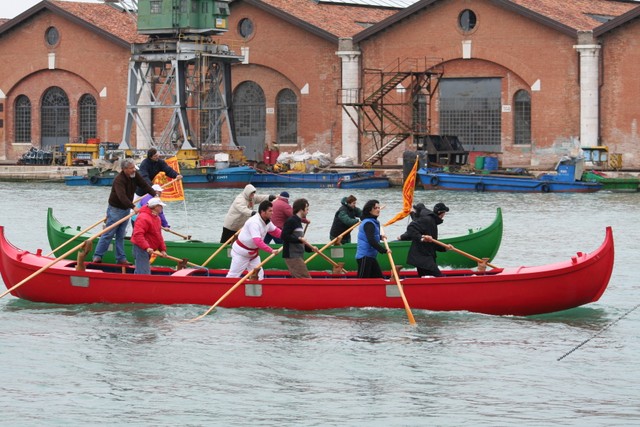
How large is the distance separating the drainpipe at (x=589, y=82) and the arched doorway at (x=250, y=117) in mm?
15377

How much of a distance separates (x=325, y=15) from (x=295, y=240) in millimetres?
45401

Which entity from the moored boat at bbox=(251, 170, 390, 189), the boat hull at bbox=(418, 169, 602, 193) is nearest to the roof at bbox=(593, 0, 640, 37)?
the boat hull at bbox=(418, 169, 602, 193)

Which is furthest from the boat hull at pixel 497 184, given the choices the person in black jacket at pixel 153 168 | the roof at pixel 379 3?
the person in black jacket at pixel 153 168

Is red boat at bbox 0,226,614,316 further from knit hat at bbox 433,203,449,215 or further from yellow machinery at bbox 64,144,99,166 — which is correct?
yellow machinery at bbox 64,144,99,166

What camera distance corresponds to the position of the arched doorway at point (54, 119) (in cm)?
6988

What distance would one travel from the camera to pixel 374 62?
62594 millimetres

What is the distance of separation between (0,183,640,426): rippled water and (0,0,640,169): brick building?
106 feet

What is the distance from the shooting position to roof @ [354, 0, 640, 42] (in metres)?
57.6

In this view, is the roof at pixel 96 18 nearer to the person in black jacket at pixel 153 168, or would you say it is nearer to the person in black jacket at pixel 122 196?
the person in black jacket at pixel 153 168

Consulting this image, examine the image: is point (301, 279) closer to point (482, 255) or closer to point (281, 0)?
point (482, 255)

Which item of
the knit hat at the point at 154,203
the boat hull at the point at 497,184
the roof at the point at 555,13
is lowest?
the boat hull at the point at 497,184

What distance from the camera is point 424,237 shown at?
70.8 ft

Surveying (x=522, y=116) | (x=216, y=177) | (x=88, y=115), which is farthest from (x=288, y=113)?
(x=522, y=116)

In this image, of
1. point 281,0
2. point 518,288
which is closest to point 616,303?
point 518,288
